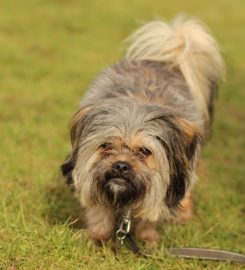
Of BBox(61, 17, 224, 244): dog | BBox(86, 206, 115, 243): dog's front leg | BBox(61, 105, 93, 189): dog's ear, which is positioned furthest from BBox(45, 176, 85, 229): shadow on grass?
BBox(61, 105, 93, 189): dog's ear

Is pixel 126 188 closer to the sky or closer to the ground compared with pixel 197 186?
closer to the sky

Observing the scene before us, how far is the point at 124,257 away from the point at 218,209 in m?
1.29

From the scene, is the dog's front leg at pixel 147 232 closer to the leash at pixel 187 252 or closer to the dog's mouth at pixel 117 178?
the leash at pixel 187 252

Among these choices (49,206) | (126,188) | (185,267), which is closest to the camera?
(126,188)

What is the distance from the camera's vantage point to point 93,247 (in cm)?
416

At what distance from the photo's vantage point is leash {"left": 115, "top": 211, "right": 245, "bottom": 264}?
4.15 meters

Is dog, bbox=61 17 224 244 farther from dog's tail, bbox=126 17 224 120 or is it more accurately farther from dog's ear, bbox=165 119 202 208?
dog's tail, bbox=126 17 224 120

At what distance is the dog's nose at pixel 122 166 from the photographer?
3623mm

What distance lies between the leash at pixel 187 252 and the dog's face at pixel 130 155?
282 mm

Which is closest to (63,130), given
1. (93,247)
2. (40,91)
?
(40,91)

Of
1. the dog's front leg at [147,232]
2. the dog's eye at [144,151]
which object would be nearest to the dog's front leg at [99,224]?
the dog's front leg at [147,232]

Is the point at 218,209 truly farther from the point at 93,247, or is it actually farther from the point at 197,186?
the point at 93,247

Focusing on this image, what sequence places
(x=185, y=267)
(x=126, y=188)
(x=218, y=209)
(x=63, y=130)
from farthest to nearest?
(x=63, y=130)
(x=218, y=209)
(x=185, y=267)
(x=126, y=188)

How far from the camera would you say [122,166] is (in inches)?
143
